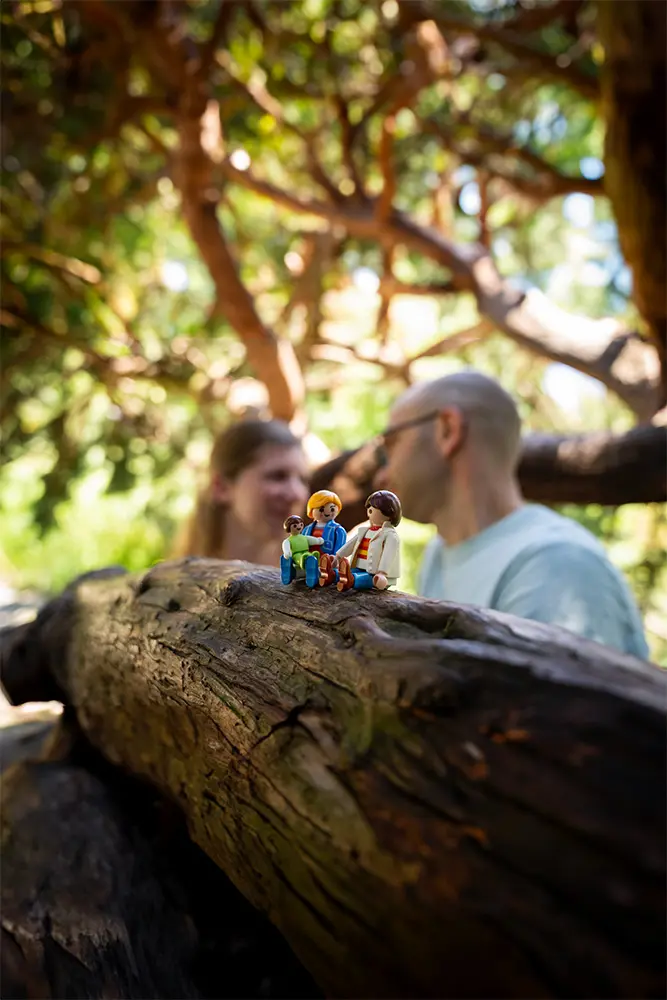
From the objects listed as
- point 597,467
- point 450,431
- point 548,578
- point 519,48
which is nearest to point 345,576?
point 548,578

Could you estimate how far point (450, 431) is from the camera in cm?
198

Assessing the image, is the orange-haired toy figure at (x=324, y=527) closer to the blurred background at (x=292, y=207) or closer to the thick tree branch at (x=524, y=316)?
the blurred background at (x=292, y=207)

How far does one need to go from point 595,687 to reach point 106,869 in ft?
3.95

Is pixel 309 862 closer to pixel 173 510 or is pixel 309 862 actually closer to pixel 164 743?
pixel 164 743

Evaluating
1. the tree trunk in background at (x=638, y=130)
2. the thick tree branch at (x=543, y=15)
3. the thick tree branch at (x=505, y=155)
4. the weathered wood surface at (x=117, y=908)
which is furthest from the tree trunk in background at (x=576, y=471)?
the thick tree branch at (x=543, y=15)

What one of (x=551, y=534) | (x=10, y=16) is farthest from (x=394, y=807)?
(x=10, y=16)

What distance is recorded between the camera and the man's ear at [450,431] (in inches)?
77.7

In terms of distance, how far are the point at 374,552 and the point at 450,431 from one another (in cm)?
96

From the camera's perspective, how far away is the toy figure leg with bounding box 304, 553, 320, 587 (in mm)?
1127

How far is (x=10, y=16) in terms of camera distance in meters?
3.73

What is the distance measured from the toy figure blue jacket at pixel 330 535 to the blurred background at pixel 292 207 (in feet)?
8.17

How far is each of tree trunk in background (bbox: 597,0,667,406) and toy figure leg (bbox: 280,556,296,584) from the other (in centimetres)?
282

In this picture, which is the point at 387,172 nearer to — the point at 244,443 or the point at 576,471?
the point at 576,471

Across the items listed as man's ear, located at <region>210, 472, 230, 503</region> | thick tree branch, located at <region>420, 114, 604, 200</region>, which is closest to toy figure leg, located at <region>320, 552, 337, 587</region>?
man's ear, located at <region>210, 472, 230, 503</region>
